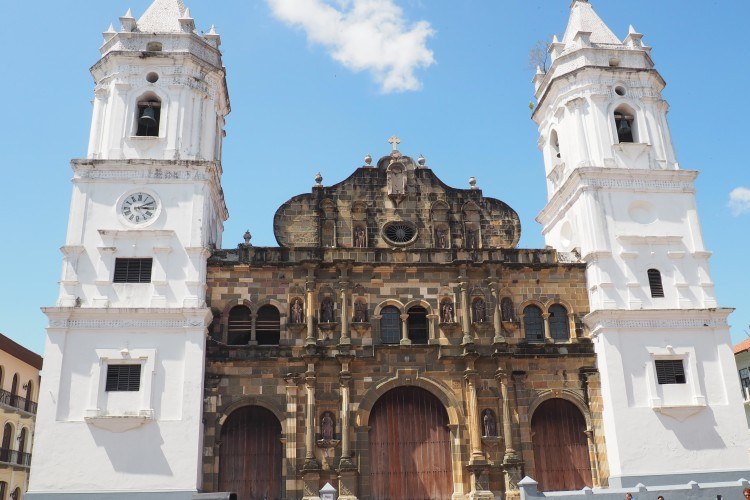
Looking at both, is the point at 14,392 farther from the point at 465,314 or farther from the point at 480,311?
the point at 480,311

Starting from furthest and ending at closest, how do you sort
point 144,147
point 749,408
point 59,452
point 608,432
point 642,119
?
point 749,408
point 642,119
point 144,147
point 608,432
point 59,452

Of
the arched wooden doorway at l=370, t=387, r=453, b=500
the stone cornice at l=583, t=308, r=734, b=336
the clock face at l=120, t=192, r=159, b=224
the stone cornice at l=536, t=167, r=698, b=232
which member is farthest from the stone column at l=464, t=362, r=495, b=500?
the clock face at l=120, t=192, r=159, b=224

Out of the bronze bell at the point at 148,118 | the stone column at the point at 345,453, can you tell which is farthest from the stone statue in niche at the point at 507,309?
the bronze bell at the point at 148,118

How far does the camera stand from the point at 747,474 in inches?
1001

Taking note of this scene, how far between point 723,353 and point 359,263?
1391 centimetres

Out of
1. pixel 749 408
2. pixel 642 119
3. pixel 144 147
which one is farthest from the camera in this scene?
pixel 749 408

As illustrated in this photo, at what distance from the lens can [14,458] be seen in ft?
123

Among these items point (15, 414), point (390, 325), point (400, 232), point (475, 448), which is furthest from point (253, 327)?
point (15, 414)

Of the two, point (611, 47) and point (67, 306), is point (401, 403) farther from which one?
point (611, 47)

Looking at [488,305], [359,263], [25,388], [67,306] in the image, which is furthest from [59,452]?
[25,388]

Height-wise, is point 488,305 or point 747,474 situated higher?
point 488,305

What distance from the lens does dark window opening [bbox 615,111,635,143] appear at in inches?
1194

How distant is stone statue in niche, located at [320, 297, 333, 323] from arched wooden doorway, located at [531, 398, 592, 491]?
8.43 m

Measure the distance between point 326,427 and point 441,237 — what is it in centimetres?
875
